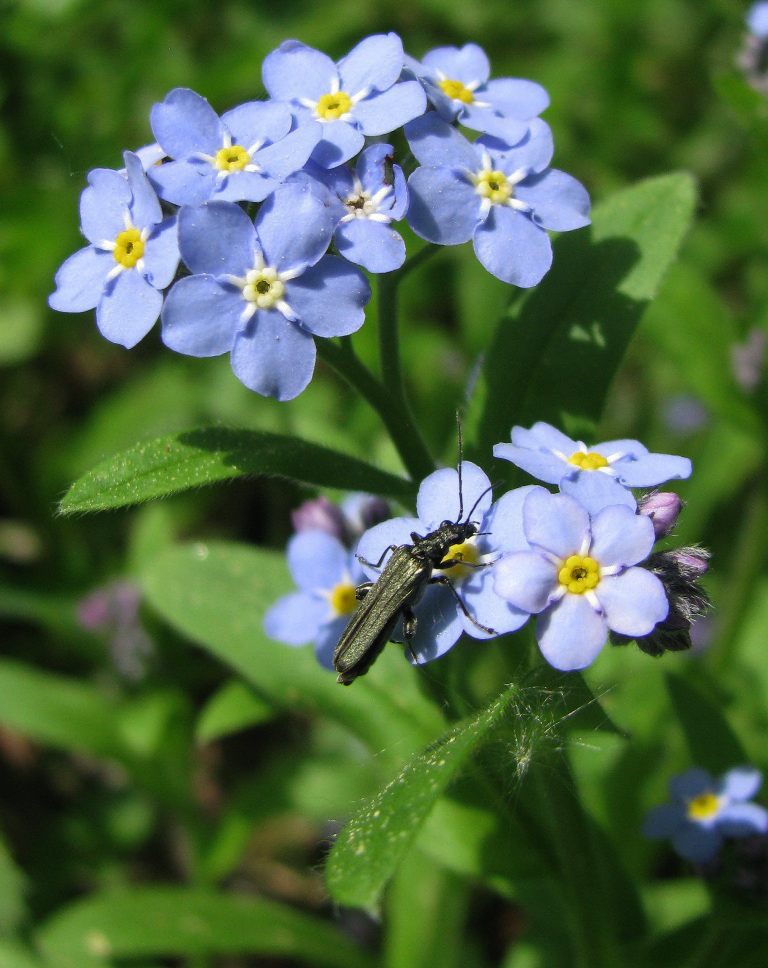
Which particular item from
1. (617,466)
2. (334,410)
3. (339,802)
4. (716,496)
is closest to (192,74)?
(334,410)

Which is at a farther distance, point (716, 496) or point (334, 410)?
point (334, 410)

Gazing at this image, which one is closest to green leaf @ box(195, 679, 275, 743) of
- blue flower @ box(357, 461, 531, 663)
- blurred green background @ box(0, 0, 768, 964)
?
blurred green background @ box(0, 0, 768, 964)

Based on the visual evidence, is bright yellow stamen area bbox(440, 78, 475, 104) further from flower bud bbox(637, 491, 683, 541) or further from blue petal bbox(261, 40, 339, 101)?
flower bud bbox(637, 491, 683, 541)

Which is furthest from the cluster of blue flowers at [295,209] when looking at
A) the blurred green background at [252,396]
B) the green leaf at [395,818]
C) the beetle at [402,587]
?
the blurred green background at [252,396]

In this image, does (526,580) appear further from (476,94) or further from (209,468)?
(476,94)

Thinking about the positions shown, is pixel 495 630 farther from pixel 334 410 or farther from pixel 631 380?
pixel 631 380

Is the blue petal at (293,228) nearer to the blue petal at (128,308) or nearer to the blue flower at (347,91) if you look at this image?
the blue flower at (347,91)
